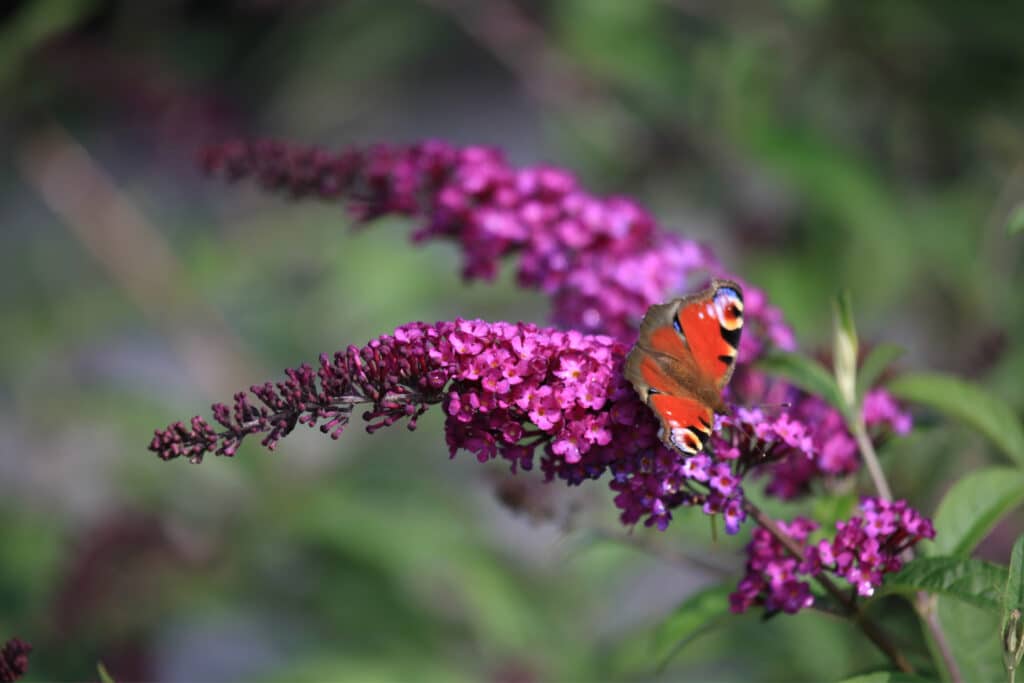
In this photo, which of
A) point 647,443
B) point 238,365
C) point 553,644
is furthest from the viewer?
point 238,365

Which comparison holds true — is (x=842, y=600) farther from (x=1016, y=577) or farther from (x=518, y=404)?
(x=518, y=404)

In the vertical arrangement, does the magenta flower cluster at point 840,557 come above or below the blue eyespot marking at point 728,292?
below

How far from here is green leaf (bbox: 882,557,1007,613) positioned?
100 cm

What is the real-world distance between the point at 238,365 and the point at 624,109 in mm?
1223

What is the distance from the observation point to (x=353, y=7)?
3.69 m

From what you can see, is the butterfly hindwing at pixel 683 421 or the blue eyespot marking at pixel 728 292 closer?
the butterfly hindwing at pixel 683 421

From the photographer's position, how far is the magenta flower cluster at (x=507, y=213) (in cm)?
154

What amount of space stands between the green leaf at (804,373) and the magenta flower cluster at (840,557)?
0.55ft

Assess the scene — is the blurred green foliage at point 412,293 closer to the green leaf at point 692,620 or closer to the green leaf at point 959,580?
the green leaf at point 692,620

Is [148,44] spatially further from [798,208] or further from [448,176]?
[448,176]

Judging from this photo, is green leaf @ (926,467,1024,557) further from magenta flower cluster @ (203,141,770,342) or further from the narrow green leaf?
magenta flower cluster @ (203,141,770,342)

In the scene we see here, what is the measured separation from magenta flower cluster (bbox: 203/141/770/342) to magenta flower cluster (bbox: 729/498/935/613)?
45 centimetres

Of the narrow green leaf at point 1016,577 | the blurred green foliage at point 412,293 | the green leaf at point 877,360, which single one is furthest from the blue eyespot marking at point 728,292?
the blurred green foliage at point 412,293

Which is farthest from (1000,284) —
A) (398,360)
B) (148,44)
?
(148,44)
